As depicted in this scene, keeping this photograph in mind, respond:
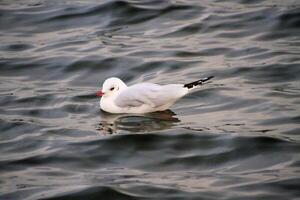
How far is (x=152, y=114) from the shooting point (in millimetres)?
9594

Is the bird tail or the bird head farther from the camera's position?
the bird head

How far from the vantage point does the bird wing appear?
30.6ft

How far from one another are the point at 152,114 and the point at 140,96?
0.34 meters

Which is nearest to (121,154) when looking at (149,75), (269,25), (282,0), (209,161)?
(209,161)

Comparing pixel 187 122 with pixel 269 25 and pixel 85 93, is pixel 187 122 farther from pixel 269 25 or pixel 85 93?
pixel 269 25

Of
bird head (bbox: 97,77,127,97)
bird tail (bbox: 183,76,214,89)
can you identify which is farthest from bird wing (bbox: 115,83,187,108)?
bird head (bbox: 97,77,127,97)

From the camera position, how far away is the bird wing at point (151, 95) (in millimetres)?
9336

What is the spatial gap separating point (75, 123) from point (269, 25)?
3.97 meters

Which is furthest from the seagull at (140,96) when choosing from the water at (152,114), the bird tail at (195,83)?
the water at (152,114)

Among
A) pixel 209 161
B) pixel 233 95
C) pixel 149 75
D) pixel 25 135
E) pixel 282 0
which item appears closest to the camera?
pixel 209 161

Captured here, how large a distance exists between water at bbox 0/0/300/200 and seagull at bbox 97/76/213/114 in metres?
0.11

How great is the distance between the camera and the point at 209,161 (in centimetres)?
793

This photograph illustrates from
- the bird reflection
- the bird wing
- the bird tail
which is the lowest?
the bird reflection

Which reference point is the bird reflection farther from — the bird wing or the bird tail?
the bird tail
